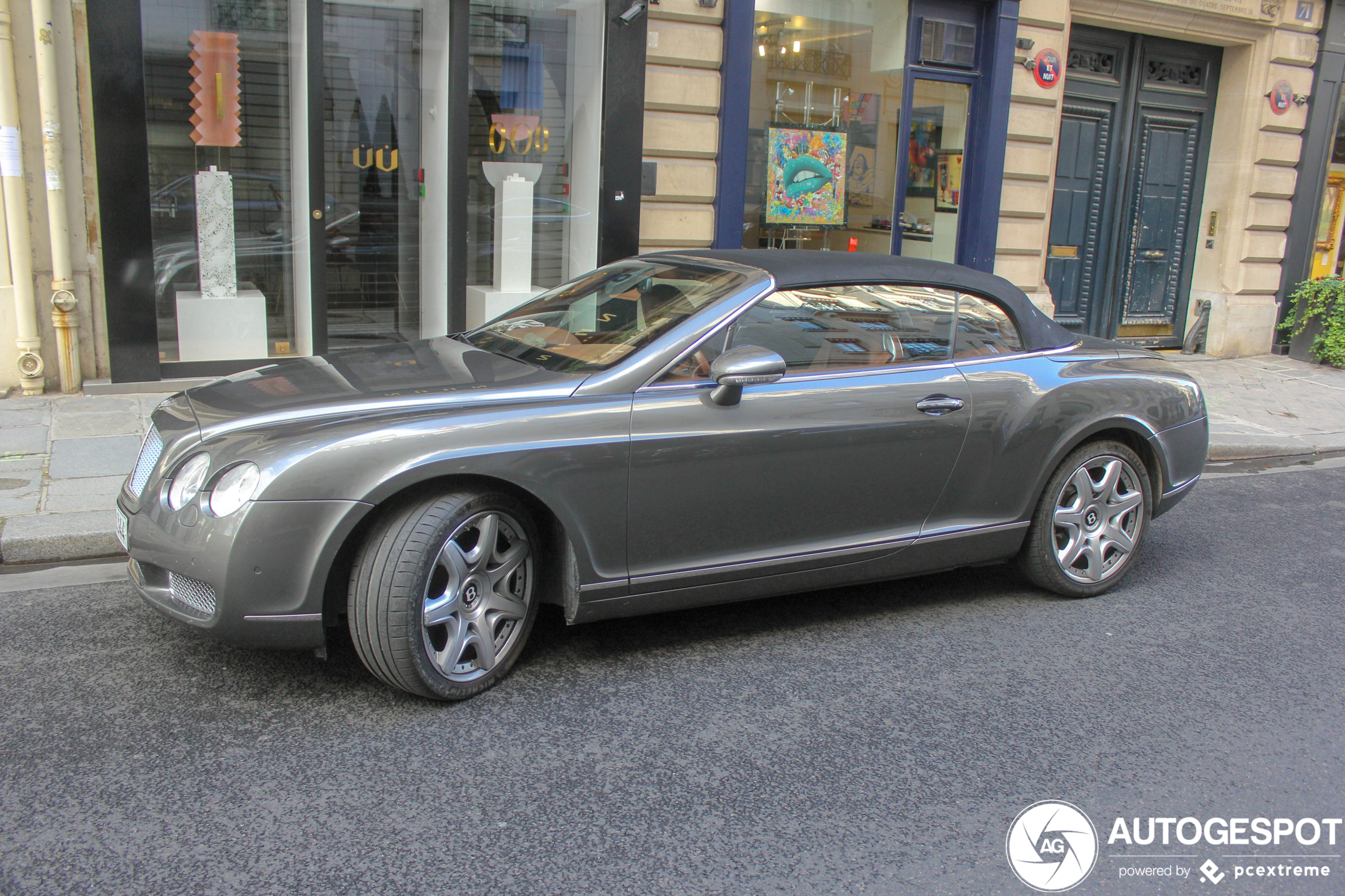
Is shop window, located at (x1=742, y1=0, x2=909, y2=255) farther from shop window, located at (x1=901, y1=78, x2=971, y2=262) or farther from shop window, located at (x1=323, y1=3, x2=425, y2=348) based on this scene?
shop window, located at (x1=323, y1=3, x2=425, y2=348)

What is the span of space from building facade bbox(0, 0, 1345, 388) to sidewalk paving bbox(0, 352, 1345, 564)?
81cm

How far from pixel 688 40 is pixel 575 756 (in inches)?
305

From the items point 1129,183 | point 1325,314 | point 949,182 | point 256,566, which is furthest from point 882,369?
point 1325,314

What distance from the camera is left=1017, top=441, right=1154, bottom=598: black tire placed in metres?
4.75

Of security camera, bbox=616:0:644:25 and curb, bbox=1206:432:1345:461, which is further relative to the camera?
security camera, bbox=616:0:644:25

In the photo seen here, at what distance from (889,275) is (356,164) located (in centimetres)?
586

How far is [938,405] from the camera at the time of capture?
4.36 m

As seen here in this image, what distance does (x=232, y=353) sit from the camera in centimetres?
843

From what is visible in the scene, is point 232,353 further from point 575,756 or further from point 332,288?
point 575,756

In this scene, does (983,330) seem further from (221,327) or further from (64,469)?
(221,327)

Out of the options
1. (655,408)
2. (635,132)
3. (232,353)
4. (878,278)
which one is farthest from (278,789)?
(635,132)

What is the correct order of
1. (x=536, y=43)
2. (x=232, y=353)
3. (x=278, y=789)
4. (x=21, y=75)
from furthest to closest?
(x=536, y=43) → (x=232, y=353) → (x=21, y=75) → (x=278, y=789)

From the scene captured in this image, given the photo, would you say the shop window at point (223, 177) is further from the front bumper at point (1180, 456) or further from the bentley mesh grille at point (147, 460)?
the front bumper at point (1180, 456)

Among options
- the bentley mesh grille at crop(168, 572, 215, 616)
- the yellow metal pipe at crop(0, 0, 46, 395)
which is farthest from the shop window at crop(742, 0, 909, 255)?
the bentley mesh grille at crop(168, 572, 215, 616)
